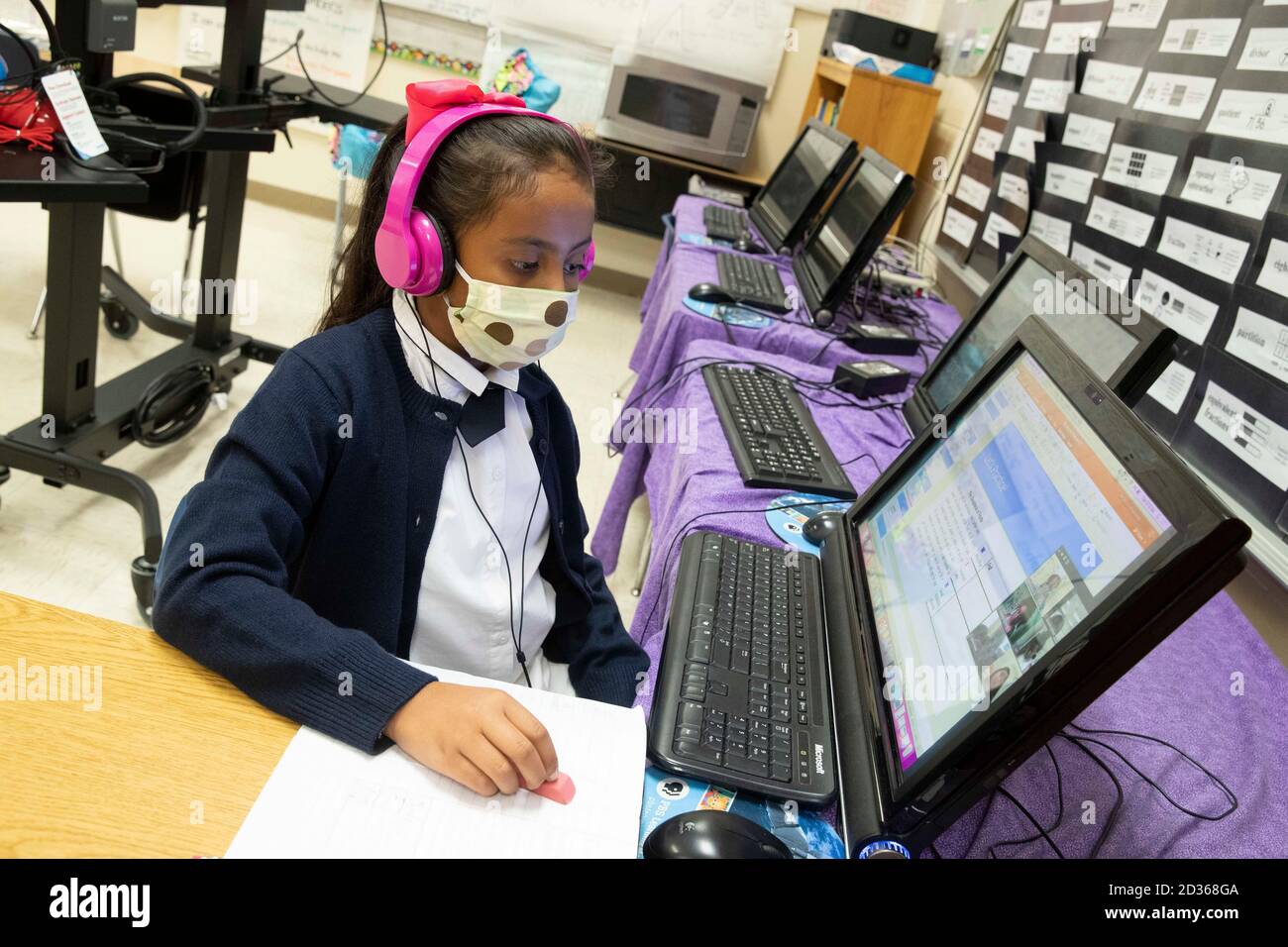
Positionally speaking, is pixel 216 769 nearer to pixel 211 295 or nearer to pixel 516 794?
pixel 516 794

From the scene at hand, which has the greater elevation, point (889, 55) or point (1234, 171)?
point (889, 55)

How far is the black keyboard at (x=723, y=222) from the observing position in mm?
2891

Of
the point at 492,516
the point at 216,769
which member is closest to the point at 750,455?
the point at 492,516

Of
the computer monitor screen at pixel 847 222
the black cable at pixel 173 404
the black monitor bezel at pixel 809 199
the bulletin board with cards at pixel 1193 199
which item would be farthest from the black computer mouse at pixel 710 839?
the black monitor bezel at pixel 809 199

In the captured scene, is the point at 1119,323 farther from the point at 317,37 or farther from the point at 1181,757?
the point at 317,37

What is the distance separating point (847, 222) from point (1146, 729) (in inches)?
62.9

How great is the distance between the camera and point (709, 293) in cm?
214

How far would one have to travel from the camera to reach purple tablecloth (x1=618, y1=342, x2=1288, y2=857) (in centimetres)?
80

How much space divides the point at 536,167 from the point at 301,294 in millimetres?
3008

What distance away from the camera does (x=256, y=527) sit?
72 cm

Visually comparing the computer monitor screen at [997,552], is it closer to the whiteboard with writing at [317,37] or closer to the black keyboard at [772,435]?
the black keyboard at [772,435]

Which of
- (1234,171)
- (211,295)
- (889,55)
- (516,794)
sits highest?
(889,55)

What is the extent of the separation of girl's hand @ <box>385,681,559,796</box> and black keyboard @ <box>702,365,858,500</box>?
0.71m
